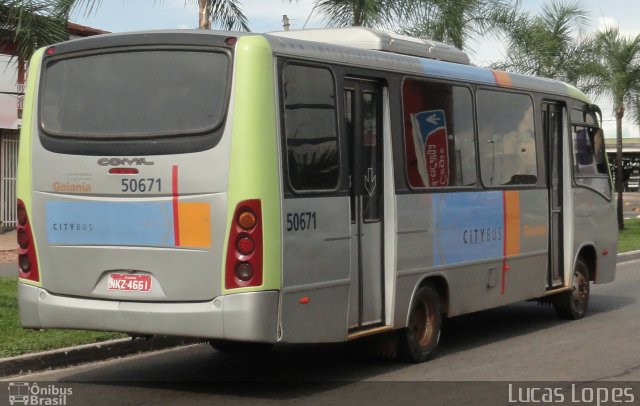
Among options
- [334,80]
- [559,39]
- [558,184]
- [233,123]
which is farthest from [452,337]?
[559,39]

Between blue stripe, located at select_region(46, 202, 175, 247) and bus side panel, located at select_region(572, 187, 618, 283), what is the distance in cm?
669

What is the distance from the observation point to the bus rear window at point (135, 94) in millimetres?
8656

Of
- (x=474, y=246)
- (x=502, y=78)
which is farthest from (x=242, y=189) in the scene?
(x=502, y=78)

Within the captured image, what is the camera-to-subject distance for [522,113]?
12.9m

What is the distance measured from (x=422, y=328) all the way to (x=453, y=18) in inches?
472

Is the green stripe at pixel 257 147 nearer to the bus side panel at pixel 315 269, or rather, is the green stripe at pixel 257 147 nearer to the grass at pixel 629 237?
the bus side panel at pixel 315 269

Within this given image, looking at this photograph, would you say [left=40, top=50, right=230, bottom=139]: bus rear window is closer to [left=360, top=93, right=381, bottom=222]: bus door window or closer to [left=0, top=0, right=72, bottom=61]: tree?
[left=360, top=93, right=381, bottom=222]: bus door window

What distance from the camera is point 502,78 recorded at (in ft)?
40.9

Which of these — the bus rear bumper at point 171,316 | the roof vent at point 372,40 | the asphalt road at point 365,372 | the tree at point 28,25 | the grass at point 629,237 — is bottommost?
the grass at point 629,237

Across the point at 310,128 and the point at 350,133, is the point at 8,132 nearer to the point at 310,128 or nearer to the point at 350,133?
the point at 350,133

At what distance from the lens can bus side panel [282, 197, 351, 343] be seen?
863 cm

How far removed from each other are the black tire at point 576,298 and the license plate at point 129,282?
678 cm

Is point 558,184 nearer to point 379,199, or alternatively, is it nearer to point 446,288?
point 446,288

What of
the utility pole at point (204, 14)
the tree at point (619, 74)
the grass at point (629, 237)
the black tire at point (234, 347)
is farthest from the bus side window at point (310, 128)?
the tree at point (619, 74)
